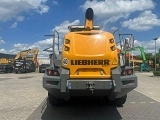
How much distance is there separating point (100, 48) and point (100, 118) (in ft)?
6.47

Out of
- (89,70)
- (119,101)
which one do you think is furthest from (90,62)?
(119,101)

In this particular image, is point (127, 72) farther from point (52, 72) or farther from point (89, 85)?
point (52, 72)

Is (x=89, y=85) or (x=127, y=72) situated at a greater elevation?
(x=127, y=72)

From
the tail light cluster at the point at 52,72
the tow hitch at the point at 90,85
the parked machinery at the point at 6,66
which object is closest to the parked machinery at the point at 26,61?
the parked machinery at the point at 6,66

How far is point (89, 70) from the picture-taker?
325 inches

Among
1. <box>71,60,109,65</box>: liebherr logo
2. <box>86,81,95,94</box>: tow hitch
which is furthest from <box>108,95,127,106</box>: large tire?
<box>86,81,95,94</box>: tow hitch

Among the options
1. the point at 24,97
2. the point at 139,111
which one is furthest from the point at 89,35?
the point at 24,97

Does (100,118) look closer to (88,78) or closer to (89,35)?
(88,78)

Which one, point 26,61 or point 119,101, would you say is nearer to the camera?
point 119,101

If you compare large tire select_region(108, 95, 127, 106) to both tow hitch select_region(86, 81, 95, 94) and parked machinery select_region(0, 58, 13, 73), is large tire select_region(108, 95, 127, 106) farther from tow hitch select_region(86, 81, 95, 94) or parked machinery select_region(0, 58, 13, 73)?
parked machinery select_region(0, 58, 13, 73)

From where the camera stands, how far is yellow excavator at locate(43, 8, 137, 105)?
26.3 feet

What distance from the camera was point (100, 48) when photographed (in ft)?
27.6

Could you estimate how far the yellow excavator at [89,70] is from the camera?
316 inches

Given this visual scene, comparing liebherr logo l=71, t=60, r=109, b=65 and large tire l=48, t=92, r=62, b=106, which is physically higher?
liebherr logo l=71, t=60, r=109, b=65
